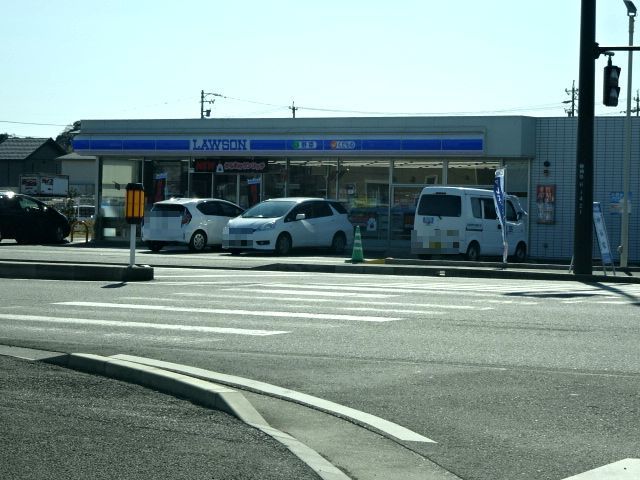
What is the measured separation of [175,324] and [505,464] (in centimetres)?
706

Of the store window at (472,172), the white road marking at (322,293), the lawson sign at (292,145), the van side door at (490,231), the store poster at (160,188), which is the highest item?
the lawson sign at (292,145)

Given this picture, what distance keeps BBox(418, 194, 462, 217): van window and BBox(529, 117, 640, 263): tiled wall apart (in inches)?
263

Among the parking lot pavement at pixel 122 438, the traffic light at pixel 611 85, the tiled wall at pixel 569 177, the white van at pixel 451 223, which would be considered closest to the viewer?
the parking lot pavement at pixel 122 438

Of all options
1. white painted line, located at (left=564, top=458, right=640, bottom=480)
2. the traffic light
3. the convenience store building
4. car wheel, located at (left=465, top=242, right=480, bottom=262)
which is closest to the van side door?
car wheel, located at (left=465, top=242, right=480, bottom=262)

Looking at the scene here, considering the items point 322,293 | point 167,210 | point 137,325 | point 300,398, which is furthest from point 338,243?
point 300,398

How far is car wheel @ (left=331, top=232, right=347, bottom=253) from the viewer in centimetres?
3262

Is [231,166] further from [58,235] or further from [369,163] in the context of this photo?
[58,235]

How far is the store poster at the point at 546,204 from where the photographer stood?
34.5 meters

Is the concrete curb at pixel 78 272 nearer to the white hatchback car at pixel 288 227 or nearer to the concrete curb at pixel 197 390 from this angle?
the concrete curb at pixel 197 390

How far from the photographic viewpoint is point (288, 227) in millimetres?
30438

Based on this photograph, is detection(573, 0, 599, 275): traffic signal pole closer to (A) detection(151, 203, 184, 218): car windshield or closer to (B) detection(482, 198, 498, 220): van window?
(B) detection(482, 198, 498, 220): van window

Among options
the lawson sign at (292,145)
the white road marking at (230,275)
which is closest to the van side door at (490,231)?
the lawson sign at (292,145)

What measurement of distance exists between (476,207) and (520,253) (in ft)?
11.5

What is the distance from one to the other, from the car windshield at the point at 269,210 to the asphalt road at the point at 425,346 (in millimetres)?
11558
